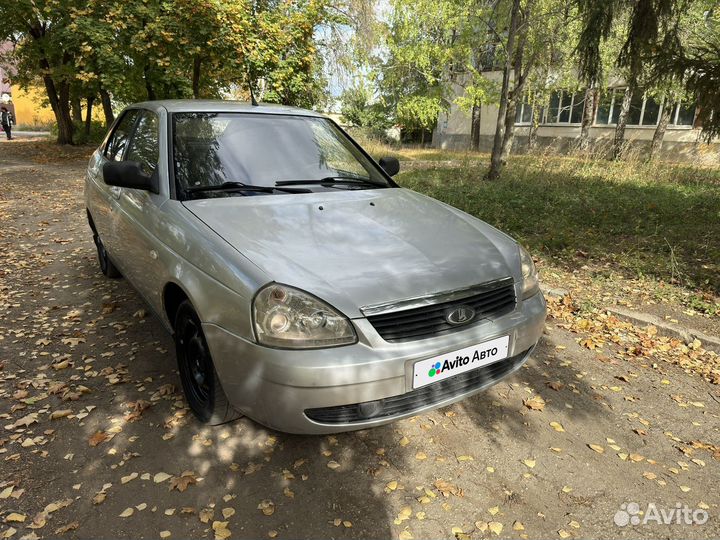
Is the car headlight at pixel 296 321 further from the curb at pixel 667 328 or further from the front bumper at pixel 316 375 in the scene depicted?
the curb at pixel 667 328

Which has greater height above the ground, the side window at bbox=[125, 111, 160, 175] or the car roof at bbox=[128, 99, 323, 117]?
the car roof at bbox=[128, 99, 323, 117]

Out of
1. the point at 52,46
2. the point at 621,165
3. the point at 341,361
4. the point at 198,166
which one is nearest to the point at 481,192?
the point at 621,165

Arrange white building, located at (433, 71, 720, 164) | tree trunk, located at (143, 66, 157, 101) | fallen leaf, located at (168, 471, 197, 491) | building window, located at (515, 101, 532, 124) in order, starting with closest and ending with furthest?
fallen leaf, located at (168, 471, 197, 491)
tree trunk, located at (143, 66, 157, 101)
white building, located at (433, 71, 720, 164)
building window, located at (515, 101, 532, 124)

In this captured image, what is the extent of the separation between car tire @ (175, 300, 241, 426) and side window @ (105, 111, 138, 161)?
1988 millimetres

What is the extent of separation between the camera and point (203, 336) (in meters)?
2.50

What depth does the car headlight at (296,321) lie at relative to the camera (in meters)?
2.05

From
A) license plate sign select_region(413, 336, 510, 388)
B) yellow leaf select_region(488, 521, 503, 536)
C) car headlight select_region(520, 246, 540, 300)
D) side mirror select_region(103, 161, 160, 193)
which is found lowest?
yellow leaf select_region(488, 521, 503, 536)

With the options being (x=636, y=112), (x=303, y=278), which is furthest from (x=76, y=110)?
(x=303, y=278)

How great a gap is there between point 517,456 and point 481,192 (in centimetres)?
762

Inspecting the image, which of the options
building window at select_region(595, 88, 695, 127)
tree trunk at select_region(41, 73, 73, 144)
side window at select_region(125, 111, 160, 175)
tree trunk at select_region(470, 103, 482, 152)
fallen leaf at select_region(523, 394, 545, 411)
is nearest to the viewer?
fallen leaf at select_region(523, 394, 545, 411)

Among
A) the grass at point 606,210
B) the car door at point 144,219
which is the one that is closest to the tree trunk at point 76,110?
the grass at point 606,210

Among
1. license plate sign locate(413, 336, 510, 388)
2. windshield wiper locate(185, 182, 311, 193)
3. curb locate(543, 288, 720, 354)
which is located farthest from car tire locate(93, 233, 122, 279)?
curb locate(543, 288, 720, 354)

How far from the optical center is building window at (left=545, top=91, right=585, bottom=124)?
80.5 feet

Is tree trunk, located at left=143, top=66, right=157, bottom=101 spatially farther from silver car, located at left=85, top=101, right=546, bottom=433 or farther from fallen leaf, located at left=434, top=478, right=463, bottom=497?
fallen leaf, located at left=434, top=478, right=463, bottom=497
